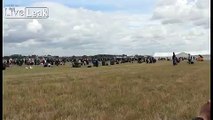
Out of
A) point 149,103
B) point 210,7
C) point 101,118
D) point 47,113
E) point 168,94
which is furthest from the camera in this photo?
point 168,94

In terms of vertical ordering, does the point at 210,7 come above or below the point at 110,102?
above

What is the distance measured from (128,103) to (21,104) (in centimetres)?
330

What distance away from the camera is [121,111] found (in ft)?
43.5

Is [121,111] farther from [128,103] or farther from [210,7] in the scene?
[210,7]

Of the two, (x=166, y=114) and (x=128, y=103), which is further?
(x=128, y=103)

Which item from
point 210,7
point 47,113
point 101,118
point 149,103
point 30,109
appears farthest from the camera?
point 149,103

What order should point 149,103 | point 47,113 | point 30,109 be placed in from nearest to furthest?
1. point 47,113
2. point 30,109
3. point 149,103

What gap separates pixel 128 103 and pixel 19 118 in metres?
4.19

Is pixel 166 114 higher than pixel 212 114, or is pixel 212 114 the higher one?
pixel 212 114

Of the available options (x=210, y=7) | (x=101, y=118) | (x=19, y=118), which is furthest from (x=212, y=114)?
(x=19, y=118)

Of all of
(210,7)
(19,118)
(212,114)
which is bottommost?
(19,118)

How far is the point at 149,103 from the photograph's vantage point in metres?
14.9

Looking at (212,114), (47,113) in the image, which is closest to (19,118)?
(47,113)

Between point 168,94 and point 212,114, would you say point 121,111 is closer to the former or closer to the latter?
point 168,94
